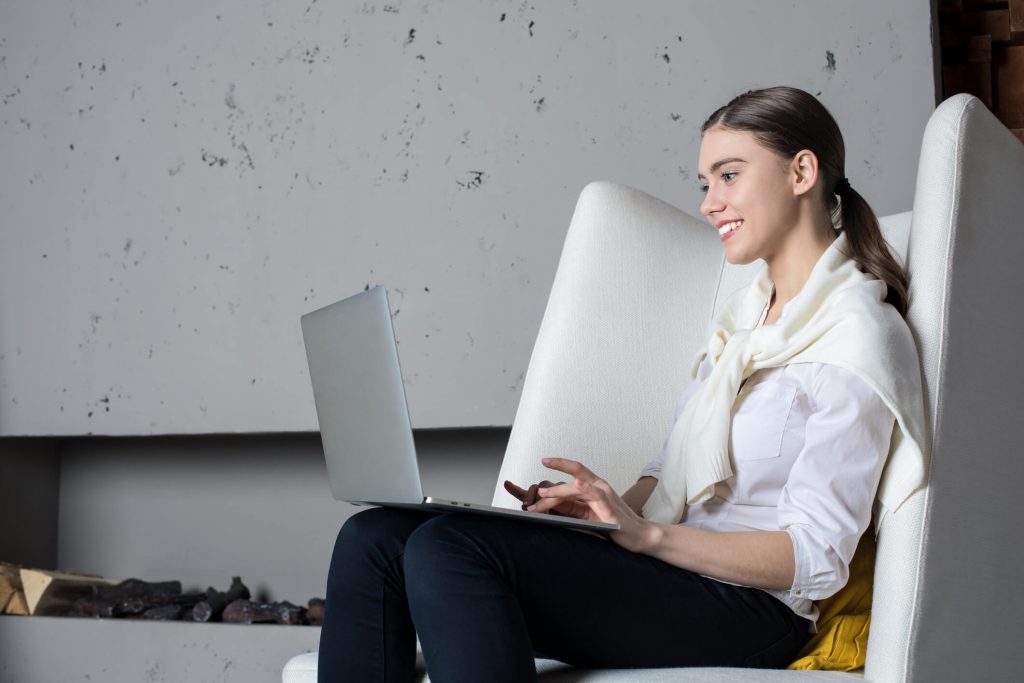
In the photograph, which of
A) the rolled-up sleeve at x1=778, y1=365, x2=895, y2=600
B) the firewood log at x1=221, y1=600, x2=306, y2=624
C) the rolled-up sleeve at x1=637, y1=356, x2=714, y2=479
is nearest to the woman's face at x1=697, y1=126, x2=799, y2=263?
the rolled-up sleeve at x1=637, y1=356, x2=714, y2=479

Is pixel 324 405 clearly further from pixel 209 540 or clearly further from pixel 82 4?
pixel 82 4

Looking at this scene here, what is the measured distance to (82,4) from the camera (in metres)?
2.80

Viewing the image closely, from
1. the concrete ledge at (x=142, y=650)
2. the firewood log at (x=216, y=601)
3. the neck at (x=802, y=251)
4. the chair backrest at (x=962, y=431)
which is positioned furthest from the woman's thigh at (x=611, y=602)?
the firewood log at (x=216, y=601)

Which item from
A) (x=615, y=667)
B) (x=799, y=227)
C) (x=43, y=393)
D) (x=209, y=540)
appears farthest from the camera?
(x=209, y=540)

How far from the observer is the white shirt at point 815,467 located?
1098 mm

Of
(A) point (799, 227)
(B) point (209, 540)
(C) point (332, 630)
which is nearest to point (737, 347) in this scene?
(A) point (799, 227)

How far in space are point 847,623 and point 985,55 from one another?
1638mm

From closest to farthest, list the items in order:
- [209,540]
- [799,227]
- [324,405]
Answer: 1. [324,405]
2. [799,227]
3. [209,540]

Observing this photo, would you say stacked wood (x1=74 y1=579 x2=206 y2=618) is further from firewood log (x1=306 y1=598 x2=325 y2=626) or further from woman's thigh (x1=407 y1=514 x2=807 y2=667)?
woman's thigh (x1=407 y1=514 x2=807 y2=667)

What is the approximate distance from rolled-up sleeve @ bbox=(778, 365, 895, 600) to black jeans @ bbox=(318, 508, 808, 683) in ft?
0.25

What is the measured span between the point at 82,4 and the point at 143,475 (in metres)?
1.31

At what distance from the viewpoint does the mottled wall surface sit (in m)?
2.25

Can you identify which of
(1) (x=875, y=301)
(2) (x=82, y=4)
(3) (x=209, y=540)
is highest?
(2) (x=82, y=4)

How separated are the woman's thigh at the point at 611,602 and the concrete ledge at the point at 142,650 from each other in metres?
1.46
